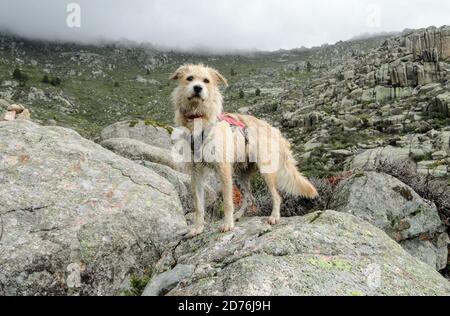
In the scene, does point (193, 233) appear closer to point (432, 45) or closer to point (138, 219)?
point (138, 219)

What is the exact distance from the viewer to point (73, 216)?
274 inches

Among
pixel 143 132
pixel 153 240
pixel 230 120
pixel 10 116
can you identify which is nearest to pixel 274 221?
pixel 230 120

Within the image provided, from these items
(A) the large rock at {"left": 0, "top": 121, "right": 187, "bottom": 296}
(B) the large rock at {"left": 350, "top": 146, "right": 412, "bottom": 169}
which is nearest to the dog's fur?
(A) the large rock at {"left": 0, "top": 121, "right": 187, "bottom": 296}

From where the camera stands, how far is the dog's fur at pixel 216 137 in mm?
6691

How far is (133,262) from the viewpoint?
22.7 ft

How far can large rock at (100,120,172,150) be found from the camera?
19.1 m

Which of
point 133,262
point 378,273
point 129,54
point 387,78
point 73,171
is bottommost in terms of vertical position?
point 133,262

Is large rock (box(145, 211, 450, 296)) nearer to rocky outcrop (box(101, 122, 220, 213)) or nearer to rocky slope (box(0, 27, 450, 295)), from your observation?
rocky slope (box(0, 27, 450, 295))

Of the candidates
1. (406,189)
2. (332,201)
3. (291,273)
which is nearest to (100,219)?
(291,273)

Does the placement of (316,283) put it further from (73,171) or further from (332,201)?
(332,201)

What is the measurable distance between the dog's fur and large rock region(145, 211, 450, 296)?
2.67ft

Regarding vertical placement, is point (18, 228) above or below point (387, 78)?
below
